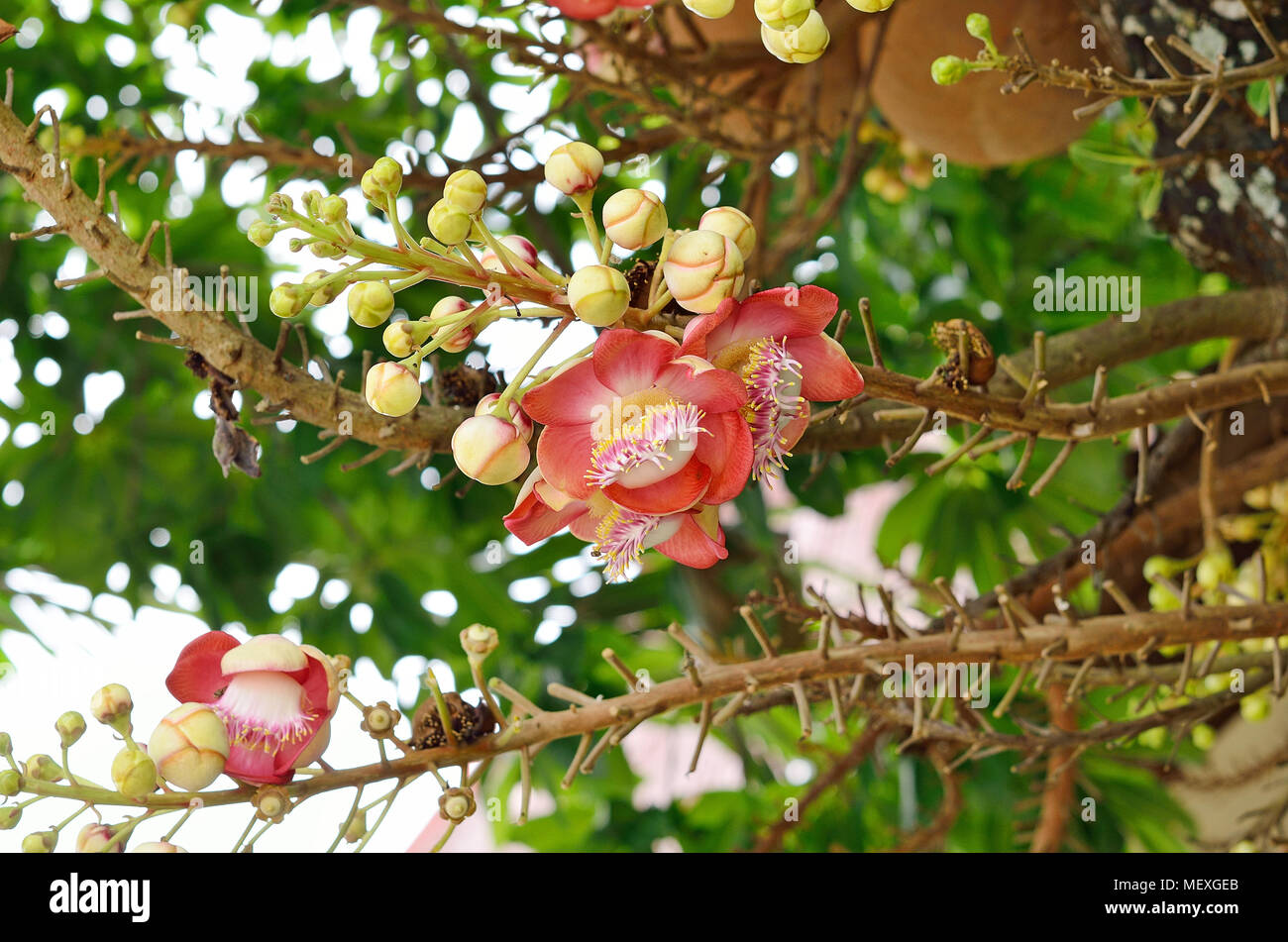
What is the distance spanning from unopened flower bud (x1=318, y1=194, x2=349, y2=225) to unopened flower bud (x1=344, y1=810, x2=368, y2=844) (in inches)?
9.0

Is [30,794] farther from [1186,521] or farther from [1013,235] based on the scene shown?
[1013,235]

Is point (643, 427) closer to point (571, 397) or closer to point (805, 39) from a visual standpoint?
point (571, 397)

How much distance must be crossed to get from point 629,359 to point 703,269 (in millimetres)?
40

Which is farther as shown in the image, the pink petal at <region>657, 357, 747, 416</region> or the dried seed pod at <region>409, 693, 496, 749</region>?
the dried seed pod at <region>409, 693, 496, 749</region>

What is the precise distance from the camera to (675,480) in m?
0.44

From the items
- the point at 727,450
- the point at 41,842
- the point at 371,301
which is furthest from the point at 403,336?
the point at 41,842

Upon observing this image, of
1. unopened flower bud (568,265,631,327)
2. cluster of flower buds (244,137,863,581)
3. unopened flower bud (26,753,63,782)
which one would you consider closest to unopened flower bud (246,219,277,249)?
cluster of flower buds (244,137,863,581)

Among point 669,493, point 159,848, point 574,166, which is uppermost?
point 574,166

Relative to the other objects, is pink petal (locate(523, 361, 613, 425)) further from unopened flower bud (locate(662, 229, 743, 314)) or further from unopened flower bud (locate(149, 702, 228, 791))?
unopened flower bud (locate(149, 702, 228, 791))

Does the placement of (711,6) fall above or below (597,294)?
above

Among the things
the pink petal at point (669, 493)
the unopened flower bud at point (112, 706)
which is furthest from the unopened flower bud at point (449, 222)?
the unopened flower bud at point (112, 706)

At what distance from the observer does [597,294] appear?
1.32ft

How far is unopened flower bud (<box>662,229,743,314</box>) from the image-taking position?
418 millimetres
